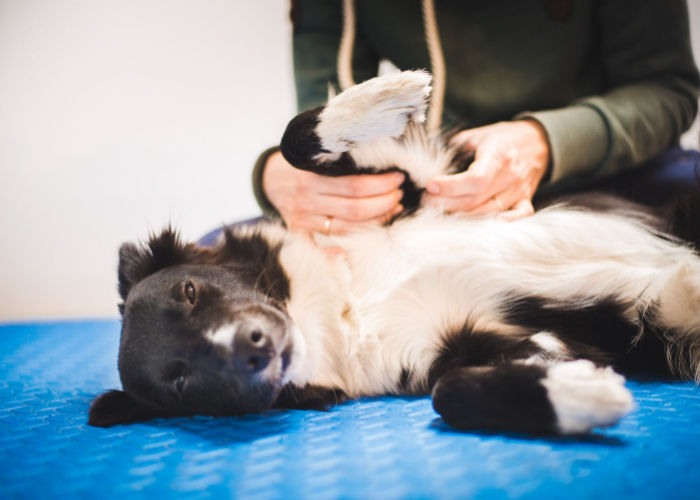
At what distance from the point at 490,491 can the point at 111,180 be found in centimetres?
385

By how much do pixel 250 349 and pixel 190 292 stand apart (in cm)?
35

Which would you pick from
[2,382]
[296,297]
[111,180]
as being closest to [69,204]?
[111,180]

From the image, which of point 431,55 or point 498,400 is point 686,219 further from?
point 431,55

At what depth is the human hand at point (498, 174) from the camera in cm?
149

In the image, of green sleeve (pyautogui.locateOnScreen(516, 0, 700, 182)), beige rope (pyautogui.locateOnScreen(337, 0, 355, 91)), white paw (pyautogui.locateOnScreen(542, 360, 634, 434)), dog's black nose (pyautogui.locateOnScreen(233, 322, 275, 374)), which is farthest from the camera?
beige rope (pyautogui.locateOnScreen(337, 0, 355, 91))

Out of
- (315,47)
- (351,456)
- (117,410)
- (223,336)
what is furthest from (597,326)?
(315,47)

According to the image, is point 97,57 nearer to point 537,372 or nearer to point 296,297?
point 296,297

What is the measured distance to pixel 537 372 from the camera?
105cm

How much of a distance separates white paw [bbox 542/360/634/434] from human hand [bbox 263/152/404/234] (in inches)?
31.7

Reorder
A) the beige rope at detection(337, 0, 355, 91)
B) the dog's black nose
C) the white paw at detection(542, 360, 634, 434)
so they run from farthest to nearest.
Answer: the beige rope at detection(337, 0, 355, 91), the dog's black nose, the white paw at detection(542, 360, 634, 434)

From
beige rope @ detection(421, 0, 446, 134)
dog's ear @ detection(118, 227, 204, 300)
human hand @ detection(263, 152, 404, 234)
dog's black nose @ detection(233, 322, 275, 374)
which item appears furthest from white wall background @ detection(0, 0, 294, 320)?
dog's black nose @ detection(233, 322, 275, 374)

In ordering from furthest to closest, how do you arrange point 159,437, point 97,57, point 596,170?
1. point 97,57
2. point 596,170
3. point 159,437

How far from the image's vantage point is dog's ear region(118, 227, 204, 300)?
1641 mm

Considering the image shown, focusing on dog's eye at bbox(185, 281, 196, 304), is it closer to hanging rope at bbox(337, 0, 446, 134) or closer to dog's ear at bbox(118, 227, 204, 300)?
dog's ear at bbox(118, 227, 204, 300)
